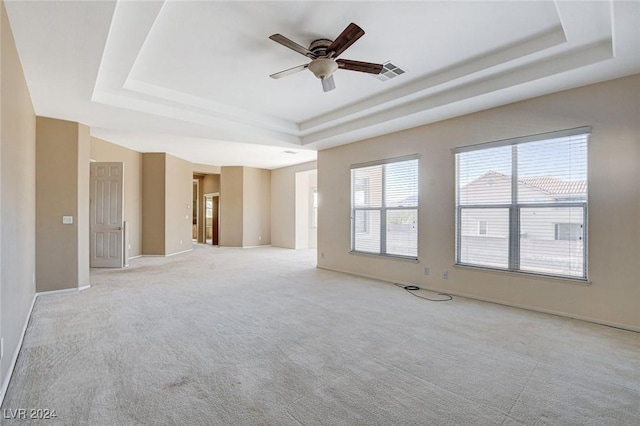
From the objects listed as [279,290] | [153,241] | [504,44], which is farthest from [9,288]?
[153,241]

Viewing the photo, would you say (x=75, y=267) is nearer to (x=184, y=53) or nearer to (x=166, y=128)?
(x=166, y=128)

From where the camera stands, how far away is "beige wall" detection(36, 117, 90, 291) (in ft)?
14.1

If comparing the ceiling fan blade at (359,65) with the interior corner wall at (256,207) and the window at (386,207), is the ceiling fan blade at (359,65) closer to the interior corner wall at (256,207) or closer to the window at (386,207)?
the window at (386,207)

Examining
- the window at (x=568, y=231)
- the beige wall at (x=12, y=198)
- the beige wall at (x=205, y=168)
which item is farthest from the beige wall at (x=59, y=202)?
the window at (x=568, y=231)

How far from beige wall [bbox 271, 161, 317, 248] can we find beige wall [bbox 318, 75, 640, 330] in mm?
5108

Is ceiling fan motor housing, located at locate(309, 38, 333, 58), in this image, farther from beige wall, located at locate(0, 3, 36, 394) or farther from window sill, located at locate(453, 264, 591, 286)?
window sill, located at locate(453, 264, 591, 286)

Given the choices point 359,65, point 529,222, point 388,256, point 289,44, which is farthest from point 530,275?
point 289,44

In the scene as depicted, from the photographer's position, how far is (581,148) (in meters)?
3.40

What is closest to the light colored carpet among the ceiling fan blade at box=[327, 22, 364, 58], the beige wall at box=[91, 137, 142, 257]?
the ceiling fan blade at box=[327, 22, 364, 58]

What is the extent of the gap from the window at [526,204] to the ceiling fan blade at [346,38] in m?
2.54

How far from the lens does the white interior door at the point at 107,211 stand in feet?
20.4

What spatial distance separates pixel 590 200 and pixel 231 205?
932 cm

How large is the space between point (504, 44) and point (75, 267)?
621cm

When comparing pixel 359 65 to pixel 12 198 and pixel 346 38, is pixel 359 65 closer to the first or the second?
pixel 346 38
